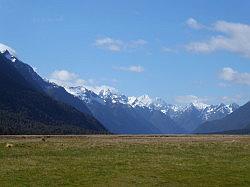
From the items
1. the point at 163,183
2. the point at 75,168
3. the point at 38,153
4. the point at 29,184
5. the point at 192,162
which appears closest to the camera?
the point at 29,184

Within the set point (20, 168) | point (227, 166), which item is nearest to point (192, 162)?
point (227, 166)

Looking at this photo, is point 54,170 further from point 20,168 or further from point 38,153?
point 38,153

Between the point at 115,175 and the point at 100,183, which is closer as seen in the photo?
the point at 100,183

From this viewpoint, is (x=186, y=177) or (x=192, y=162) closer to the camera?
(x=186, y=177)

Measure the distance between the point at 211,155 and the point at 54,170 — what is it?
89.2ft

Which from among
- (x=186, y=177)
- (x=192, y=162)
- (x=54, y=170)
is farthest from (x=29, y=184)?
(x=192, y=162)

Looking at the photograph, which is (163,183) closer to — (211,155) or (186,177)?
(186,177)

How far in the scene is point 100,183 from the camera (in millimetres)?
45219

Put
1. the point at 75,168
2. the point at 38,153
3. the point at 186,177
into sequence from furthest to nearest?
1. the point at 38,153
2. the point at 75,168
3. the point at 186,177

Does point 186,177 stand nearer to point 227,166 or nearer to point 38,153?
point 227,166

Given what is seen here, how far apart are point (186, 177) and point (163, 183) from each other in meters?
3.91

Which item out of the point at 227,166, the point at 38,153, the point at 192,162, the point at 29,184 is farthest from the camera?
the point at 38,153

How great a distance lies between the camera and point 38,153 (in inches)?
Result: 2778

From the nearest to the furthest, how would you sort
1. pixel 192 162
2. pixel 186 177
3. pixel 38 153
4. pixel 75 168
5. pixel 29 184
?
pixel 29 184, pixel 186 177, pixel 75 168, pixel 192 162, pixel 38 153
